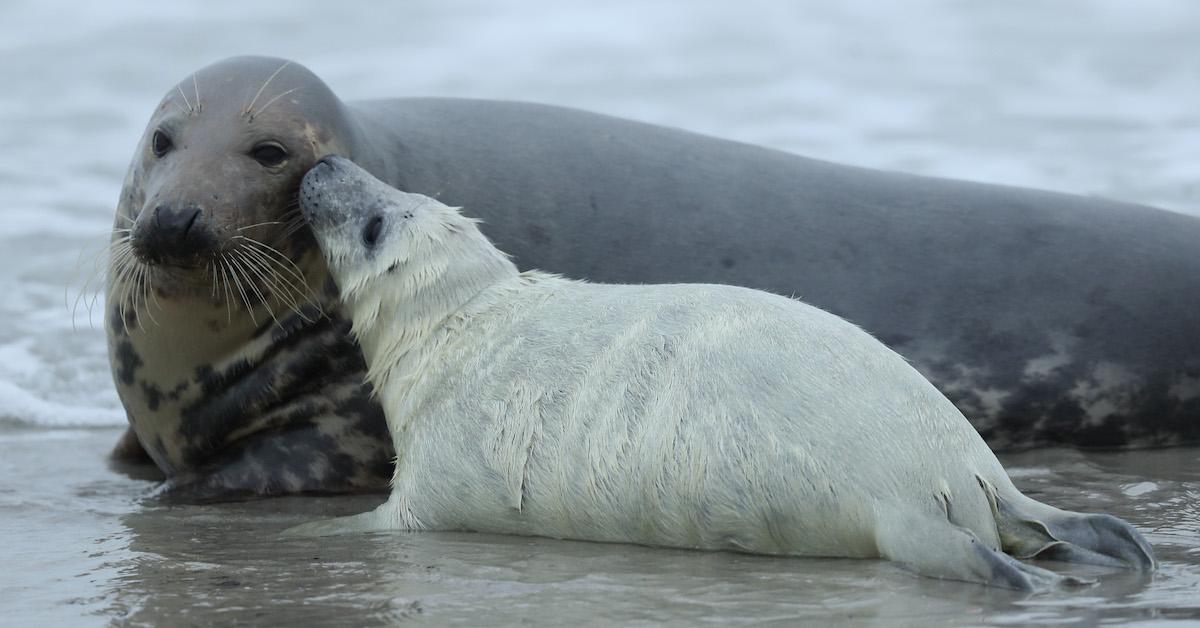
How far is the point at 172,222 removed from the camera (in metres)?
3.88

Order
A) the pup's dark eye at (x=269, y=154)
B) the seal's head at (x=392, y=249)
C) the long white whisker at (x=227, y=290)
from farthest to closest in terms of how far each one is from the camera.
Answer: the pup's dark eye at (x=269, y=154)
the long white whisker at (x=227, y=290)
the seal's head at (x=392, y=249)

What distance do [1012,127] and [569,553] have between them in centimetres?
912

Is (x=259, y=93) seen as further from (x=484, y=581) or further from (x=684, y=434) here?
(x=484, y=581)

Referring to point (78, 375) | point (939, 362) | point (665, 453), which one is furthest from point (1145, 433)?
point (78, 375)

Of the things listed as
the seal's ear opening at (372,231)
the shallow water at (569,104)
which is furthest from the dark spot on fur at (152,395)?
the seal's ear opening at (372,231)

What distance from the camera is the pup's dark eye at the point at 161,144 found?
420cm

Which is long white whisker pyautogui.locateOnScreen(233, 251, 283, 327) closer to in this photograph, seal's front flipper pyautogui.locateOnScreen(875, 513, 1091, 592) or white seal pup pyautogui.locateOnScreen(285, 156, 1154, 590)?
white seal pup pyautogui.locateOnScreen(285, 156, 1154, 590)

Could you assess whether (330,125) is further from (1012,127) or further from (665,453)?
(1012,127)

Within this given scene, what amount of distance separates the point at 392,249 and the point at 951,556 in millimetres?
1676

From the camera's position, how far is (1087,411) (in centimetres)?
475

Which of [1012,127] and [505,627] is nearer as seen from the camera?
[505,627]

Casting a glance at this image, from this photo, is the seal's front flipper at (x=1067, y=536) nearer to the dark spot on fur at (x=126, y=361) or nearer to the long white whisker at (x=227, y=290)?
the long white whisker at (x=227, y=290)

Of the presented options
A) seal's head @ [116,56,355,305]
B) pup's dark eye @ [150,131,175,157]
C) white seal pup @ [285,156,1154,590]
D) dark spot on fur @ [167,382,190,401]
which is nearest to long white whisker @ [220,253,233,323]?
seal's head @ [116,56,355,305]

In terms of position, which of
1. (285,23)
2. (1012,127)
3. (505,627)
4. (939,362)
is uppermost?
(285,23)
